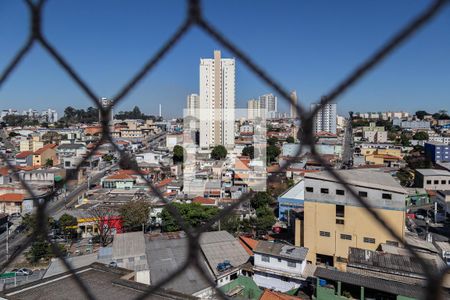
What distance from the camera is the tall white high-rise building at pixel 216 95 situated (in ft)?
33.8

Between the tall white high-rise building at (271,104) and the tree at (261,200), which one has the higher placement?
the tall white high-rise building at (271,104)

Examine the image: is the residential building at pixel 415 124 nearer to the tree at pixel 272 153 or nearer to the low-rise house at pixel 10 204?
the tree at pixel 272 153

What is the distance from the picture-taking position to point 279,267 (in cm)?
346

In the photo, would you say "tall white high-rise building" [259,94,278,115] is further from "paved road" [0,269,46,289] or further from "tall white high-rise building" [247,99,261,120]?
"paved road" [0,269,46,289]

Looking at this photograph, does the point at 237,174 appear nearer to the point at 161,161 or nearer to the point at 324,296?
the point at 161,161

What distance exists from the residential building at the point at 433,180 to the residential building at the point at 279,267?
502cm

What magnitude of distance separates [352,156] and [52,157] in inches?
332

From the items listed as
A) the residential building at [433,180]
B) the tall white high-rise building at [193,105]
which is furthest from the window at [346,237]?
the tall white high-rise building at [193,105]

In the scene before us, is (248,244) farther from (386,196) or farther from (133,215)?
(133,215)

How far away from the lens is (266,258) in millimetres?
3482

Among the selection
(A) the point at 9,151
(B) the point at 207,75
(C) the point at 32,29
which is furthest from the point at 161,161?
(C) the point at 32,29

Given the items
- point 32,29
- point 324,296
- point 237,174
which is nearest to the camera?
point 32,29

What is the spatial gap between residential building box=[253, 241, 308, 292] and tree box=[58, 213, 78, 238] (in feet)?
9.25

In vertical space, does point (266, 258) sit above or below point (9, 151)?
below
